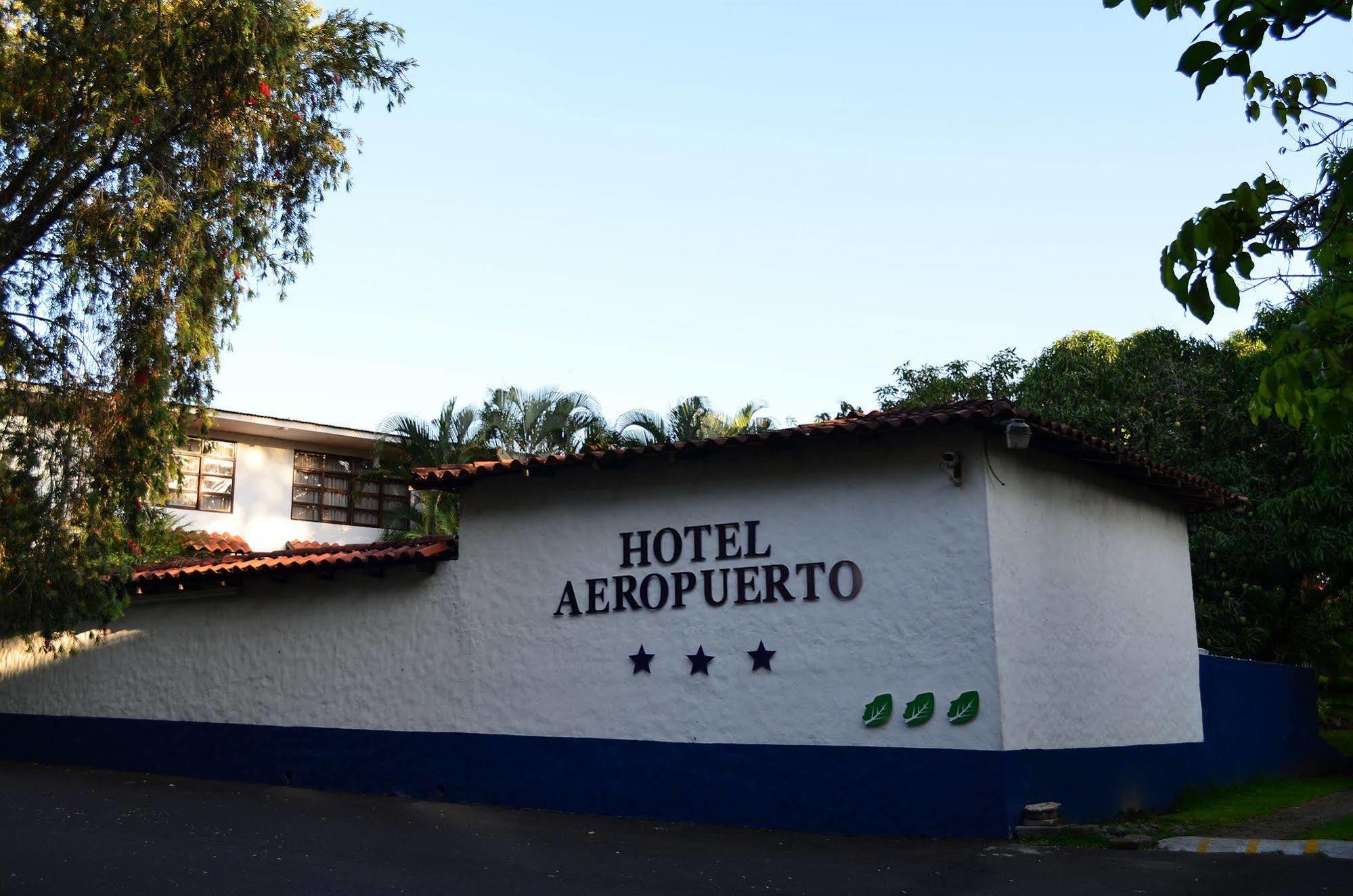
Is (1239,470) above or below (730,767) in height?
above

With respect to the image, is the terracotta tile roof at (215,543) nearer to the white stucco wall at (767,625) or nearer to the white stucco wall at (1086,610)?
the white stucco wall at (767,625)

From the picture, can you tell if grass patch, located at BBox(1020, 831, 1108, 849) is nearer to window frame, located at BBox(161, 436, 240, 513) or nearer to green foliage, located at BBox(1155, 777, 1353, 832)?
green foliage, located at BBox(1155, 777, 1353, 832)

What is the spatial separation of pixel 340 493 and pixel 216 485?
2.72 metres

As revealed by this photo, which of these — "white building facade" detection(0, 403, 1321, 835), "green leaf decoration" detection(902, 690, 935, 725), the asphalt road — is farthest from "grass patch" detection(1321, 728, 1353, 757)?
"green leaf decoration" detection(902, 690, 935, 725)

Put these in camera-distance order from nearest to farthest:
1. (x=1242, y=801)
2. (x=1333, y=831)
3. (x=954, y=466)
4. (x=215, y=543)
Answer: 1. (x=954, y=466)
2. (x=1333, y=831)
3. (x=1242, y=801)
4. (x=215, y=543)

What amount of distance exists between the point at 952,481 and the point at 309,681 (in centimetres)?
813

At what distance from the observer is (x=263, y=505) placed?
926 inches

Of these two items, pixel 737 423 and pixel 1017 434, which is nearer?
pixel 1017 434

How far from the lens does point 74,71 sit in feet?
34.3

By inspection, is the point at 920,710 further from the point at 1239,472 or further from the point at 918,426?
the point at 1239,472

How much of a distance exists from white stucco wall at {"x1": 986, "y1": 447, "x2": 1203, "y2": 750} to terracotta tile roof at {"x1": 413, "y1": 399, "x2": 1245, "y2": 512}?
349 mm

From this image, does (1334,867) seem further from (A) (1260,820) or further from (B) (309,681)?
(B) (309,681)

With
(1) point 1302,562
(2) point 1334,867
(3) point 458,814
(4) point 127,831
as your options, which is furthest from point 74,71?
(1) point 1302,562

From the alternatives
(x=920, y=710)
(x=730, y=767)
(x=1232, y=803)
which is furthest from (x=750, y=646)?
(x=1232, y=803)
